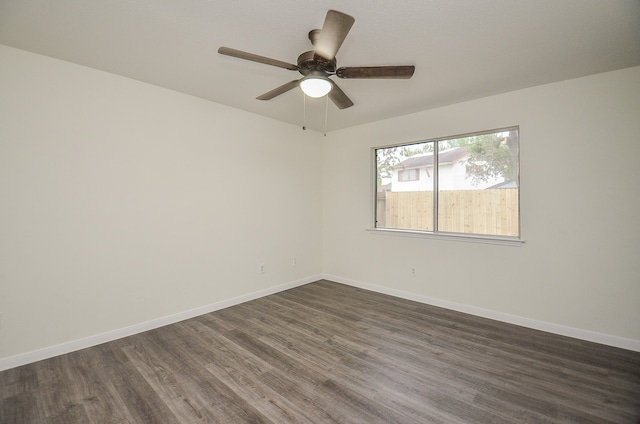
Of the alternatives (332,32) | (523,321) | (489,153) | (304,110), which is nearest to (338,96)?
(332,32)

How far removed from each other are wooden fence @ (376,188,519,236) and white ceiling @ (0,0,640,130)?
4.04 feet

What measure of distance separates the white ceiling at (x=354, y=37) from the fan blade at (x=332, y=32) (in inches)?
10.8

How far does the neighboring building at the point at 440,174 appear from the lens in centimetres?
347

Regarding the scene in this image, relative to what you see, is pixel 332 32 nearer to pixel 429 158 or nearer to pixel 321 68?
pixel 321 68

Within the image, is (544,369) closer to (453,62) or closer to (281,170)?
(453,62)

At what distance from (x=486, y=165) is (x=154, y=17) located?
11.4ft

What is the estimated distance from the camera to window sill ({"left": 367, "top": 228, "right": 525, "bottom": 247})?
10.1 feet

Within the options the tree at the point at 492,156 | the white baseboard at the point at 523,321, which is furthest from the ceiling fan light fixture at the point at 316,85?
the white baseboard at the point at 523,321

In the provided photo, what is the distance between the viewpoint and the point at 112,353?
8.04 feet

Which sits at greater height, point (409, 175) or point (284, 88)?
point (284, 88)

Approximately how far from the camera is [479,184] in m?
3.37

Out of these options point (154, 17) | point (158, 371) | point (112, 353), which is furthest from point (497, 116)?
point (112, 353)

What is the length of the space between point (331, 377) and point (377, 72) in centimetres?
225

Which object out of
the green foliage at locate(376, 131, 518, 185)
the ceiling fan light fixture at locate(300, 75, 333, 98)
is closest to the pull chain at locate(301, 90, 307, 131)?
the ceiling fan light fixture at locate(300, 75, 333, 98)
